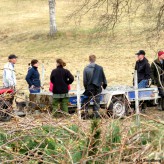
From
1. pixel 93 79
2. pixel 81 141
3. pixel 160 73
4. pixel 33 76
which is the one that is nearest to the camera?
pixel 81 141

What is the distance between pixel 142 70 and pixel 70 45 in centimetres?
1875

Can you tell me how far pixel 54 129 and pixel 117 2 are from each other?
28.1 feet

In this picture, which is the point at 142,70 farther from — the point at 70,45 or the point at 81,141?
the point at 70,45

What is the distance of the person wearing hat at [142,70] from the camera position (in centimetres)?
1483

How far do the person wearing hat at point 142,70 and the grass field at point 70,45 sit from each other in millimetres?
5946

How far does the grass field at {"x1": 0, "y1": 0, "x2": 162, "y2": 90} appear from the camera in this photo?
2625 centimetres

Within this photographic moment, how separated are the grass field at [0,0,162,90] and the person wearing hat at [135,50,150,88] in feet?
19.5

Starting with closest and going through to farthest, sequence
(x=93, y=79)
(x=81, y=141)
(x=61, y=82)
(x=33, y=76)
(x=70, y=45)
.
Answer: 1. (x=81, y=141)
2. (x=61, y=82)
3. (x=93, y=79)
4. (x=33, y=76)
5. (x=70, y=45)

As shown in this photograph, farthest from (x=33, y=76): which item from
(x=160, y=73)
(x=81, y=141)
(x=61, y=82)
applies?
(x=81, y=141)

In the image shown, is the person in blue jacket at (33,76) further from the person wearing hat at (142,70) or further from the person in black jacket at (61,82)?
the person wearing hat at (142,70)

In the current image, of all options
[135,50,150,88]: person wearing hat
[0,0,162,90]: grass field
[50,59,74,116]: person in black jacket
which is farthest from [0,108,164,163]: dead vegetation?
[0,0,162,90]: grass field

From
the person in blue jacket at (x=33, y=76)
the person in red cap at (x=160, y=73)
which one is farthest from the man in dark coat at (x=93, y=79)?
the person in red cap at (x=160, y=73)

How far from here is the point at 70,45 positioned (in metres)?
33.5

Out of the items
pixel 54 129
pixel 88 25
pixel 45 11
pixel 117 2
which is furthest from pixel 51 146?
pixel 45 11
